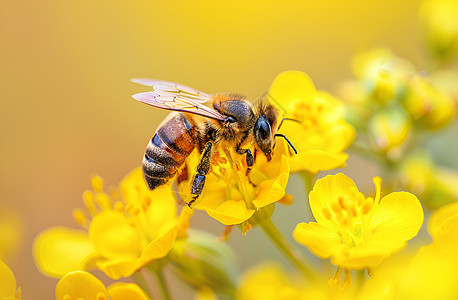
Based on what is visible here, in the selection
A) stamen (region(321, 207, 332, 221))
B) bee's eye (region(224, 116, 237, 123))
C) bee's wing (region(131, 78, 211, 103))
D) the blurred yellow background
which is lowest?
the blurred yellow background

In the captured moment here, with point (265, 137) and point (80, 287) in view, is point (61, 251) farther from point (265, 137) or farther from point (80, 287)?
point (265, 137)

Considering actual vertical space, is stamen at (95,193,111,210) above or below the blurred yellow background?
above

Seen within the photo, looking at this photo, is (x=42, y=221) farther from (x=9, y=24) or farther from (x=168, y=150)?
(x=168, y=150)

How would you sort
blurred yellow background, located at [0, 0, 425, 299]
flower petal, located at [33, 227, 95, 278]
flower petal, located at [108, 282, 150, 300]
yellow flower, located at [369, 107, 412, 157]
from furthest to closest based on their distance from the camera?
blurred yellow background, located at [0, 0, 425, 299] < yellow flower, located at [369, 107, 412, 157] < flower petal, located at [33, 227, 95, 278] < flower petal, located at [108, 282, 150, 300]

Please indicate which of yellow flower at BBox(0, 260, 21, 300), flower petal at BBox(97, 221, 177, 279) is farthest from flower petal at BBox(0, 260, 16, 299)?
flower petal at BBox(97, 221, 177, 279)

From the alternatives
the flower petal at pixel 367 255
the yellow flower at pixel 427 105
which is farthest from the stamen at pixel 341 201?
the yellow flower at pixel 427 105

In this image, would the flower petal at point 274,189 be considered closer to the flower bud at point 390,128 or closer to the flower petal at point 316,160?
the flower petal at point 316,160

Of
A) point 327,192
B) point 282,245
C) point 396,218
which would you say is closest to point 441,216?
point 396,218

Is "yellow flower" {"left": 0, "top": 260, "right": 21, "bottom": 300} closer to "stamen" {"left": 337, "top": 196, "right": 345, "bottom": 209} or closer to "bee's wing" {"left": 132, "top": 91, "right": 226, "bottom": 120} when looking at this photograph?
"bee's wing" {"left": 132, "top": 91, "right": 226, "bottom": 120}

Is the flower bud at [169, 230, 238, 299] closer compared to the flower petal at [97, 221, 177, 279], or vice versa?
the flower petal at [97, 221, 177, 279]

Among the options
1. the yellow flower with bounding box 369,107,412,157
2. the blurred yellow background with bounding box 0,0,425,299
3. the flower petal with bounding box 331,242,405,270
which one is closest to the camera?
the flower petal with bounding box 331,242,405,270
